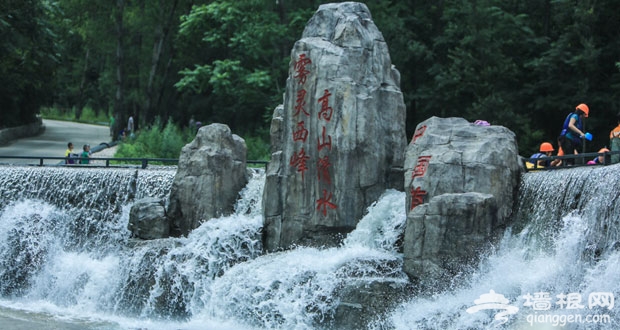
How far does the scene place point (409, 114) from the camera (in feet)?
86.8

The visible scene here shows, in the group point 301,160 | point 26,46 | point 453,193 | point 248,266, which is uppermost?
point 26,46

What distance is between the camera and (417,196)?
1294 cm

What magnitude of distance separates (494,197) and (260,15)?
15.2 metres

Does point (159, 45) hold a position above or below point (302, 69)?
above

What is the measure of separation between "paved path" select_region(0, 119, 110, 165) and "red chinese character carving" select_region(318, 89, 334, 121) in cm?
1199

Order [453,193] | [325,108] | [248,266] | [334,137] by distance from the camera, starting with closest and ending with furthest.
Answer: [453,193] < [248,266] < [334,137] < [325,108]

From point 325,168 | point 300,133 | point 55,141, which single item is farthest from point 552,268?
point 55,141

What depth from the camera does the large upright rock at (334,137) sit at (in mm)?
14383

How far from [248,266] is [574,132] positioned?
5.18 metres

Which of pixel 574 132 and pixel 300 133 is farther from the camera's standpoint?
pixel 300 133

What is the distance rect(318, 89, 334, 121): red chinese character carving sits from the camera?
47.6 ft

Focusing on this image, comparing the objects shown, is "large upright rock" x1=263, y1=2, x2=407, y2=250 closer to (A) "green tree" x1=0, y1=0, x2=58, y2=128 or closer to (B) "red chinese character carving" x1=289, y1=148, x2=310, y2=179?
(B) "red chinese character carving" x1=289, y1=148, x2=310, y2=179

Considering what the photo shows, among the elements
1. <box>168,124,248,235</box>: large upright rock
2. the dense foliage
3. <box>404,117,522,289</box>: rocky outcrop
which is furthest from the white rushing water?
the dense foliage

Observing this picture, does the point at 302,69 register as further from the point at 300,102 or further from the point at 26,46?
the point at 26,46
